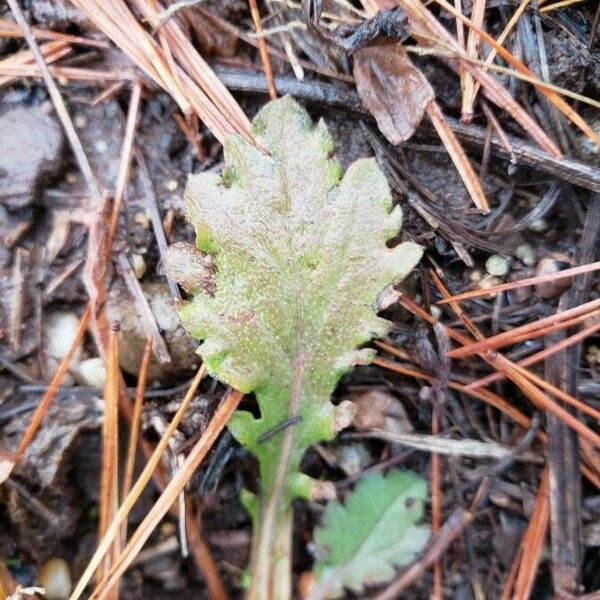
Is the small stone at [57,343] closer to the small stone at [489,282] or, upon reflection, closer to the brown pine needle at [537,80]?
the small stone at [489,282]

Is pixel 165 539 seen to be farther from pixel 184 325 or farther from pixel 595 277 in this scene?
pixel 595 277

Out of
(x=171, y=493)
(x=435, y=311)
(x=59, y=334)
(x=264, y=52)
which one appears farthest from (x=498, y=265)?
(x=59, y=334)

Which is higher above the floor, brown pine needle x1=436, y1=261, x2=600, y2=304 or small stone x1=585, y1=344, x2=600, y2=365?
brown pine needle x1=436, y1=261, x2=600, y2=304

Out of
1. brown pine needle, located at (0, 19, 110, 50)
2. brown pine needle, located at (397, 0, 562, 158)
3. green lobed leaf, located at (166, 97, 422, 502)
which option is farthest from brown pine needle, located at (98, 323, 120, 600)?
brown pine needle, located at (397, 0, 562, 158)

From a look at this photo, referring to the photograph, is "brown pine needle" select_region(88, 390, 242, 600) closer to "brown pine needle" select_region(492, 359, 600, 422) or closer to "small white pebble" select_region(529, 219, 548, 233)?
"brown pine needle" select_region(492, 359, 600, 422)

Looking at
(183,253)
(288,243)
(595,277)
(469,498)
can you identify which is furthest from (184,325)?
(595,277)

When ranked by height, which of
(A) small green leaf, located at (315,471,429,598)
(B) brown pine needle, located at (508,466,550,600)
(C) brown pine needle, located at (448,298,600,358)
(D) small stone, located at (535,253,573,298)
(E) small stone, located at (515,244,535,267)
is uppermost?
(E) small stone, located at (515,244,535,267)

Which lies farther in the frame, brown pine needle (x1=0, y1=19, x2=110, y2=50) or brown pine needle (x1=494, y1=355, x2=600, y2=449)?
brown pine needle (x1=0, y1=19, x2=110, y2=50)
